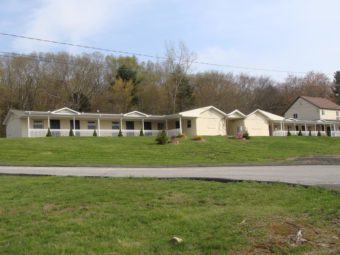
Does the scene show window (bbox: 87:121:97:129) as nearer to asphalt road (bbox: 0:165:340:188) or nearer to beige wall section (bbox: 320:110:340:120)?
asphalt road (bbox: 0:165:340:188)

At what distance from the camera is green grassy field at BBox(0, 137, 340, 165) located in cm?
2870

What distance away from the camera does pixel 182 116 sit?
53.4 metres

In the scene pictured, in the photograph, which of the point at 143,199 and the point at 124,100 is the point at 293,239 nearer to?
the point at 143,199

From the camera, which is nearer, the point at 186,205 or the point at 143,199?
the point at 186,205

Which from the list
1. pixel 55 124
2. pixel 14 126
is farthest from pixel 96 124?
pixel 14 126

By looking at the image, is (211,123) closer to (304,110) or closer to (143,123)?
(143,123)

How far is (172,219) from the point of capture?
26.0 feet

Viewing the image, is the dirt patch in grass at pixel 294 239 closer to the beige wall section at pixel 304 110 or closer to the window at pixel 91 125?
the window at pixel 91 125

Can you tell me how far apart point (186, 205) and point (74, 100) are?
217ft

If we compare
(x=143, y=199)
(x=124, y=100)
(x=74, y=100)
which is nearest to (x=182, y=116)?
(x=124, y=100)

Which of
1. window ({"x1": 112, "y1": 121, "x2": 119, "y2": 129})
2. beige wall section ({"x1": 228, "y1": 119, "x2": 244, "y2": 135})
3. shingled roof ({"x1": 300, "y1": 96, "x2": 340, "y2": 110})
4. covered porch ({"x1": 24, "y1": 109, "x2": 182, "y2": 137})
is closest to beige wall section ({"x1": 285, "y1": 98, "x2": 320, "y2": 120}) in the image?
shingled roof ({"x1": 300, "y1": 96, "x2": 340, "y2": 110})

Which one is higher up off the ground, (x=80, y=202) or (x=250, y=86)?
(x=250, y=86)

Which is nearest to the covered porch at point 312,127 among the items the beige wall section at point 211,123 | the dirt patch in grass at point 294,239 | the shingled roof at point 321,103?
the shingled roof at point 321,103

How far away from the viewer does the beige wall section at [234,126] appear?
59603mm
